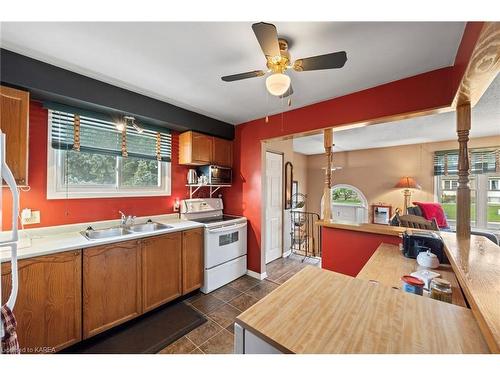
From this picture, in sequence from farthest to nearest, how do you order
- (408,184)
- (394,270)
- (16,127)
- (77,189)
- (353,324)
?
1. (408,184)
2. (77,189)
3. (16,127)
4. (394,270)
5. (353,324)

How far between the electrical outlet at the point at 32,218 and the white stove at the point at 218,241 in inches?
56.3

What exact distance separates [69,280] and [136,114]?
65.5 inches

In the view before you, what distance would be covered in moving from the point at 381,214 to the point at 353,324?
5293 millimetres

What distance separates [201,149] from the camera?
2.89m

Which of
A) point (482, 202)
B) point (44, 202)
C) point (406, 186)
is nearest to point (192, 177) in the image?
point (44, 202)

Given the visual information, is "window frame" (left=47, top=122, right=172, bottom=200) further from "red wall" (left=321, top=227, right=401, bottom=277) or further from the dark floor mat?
"red wall" (left=321, top=227, right=401, bottom=277)

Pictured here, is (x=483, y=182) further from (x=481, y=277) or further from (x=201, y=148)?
(x=201, y=148)

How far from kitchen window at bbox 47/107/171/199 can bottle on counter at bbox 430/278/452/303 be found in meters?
2.87

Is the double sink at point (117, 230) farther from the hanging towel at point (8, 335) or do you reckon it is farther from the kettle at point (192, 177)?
the hanging towel at point (8, 335)

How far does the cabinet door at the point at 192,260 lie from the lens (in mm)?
2387

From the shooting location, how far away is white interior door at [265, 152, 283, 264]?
3.71 metres

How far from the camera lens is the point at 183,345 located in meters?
1.74

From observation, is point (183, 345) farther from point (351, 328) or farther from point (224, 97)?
point (224, 97)
